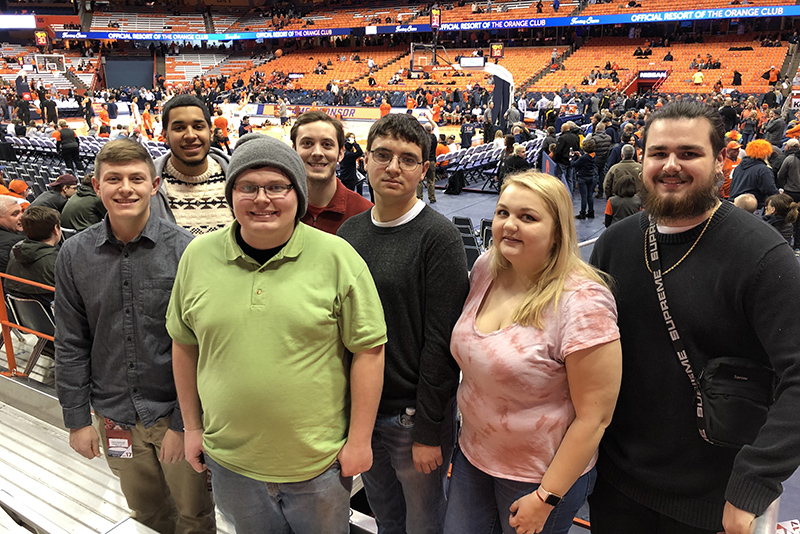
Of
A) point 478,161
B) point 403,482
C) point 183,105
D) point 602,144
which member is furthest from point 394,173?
point 478,161

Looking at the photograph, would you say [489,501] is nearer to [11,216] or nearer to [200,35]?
[11,216]

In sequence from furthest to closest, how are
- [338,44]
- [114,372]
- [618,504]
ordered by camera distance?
[338,44] → [114,372] → [618,504]

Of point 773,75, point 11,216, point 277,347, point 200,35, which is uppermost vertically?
point 200,35

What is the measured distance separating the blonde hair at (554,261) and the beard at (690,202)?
0.26 metres

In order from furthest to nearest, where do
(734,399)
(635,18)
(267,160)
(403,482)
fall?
(635,18), (403,482), (267,160), (734,399)

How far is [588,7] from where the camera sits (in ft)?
107

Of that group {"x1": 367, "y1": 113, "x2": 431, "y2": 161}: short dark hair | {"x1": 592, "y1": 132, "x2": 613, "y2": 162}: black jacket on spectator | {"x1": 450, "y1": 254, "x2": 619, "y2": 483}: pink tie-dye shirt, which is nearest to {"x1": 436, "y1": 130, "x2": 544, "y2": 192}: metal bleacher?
{"x1": 592, "y1": 132, "x2": 613, "y2": 162}: black jacket on spectator

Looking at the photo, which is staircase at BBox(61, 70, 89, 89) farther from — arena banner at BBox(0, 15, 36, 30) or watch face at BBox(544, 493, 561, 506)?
watch face at BBox(544, 493, 561, 506)

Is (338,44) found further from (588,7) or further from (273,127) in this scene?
(273,127)

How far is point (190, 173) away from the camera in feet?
9.41

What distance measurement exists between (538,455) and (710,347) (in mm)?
584

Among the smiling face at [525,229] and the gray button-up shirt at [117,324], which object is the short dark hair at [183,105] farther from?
the smiling face at [525,229]

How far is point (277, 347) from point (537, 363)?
2.48 ft

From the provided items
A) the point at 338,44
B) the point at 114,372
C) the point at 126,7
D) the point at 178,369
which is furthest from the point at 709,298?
the point at 126,7
